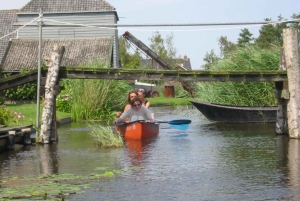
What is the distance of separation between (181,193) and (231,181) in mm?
1581

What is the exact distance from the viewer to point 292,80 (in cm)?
1988

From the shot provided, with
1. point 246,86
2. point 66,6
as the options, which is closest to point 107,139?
point 246,86

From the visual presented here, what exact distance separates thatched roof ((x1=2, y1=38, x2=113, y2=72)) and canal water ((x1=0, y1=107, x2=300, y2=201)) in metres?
24.9

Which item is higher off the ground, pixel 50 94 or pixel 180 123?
pixel 50 94

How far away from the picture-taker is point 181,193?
37.4ft

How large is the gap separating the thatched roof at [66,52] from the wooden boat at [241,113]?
64.3ft

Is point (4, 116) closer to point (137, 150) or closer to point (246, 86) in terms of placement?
point (137, 150)

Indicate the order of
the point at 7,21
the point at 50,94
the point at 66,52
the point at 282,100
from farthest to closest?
the point at 7,21 < the point at 66,52 < the point at 282,100 < the point at 50,94

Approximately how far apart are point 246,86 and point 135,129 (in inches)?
416

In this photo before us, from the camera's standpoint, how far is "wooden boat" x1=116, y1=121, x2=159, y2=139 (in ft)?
67.8

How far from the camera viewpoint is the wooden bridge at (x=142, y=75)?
2011 centimetres

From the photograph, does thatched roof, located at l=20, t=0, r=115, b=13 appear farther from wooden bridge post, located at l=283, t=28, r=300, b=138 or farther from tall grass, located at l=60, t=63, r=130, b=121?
wooden bridge post, located at l=283, t=28, r=300, b=138

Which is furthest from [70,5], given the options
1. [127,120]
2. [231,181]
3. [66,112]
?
[231,181]

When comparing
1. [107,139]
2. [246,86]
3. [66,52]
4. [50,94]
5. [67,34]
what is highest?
[67,34]
